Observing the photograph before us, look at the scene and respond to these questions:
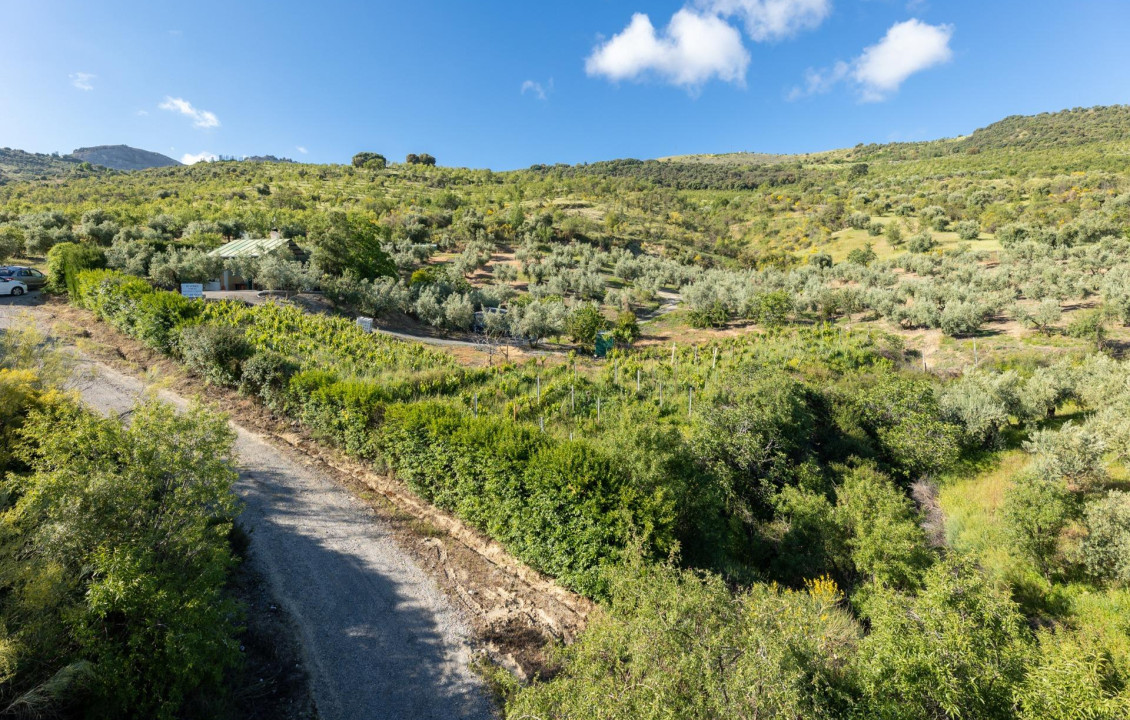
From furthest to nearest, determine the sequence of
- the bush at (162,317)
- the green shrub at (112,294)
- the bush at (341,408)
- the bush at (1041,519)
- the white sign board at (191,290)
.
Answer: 1. the white sign board at (191,290)
2. the green shrub at (112,294)
3. the bush at (162,317)
4. the bush at (341,408)
5. the bush at (1041,519)

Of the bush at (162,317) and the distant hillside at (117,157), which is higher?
the distant hillside at (117,157)

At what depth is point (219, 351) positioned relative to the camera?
48.5 feet

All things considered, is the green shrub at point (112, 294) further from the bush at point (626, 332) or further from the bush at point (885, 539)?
the bush at point (885, 539)

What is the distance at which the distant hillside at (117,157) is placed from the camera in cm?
14838

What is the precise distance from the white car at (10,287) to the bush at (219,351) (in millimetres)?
17270

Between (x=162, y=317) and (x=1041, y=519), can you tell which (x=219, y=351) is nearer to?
(x=162, y=317)

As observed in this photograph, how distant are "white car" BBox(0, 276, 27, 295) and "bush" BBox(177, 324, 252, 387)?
56.7 ft

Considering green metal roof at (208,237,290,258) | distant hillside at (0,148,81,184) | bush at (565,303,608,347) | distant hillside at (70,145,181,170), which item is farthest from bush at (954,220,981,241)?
distant hillside at (70,145,181,170)

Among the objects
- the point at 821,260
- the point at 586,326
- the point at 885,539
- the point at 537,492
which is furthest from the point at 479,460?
the point at 821,260

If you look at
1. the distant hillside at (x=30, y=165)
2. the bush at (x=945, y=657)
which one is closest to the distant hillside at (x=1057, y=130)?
the bush at (x=945, y=657)

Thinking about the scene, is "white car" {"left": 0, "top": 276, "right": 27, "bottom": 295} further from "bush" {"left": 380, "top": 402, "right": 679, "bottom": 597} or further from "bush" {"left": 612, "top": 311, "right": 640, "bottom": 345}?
"bush" {"left": 612, "top": 311, "right": 640, "bottom": 345}

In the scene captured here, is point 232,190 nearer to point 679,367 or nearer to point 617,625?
point 679,367

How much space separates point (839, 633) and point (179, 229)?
5346 cm

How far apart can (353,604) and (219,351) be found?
449 inches
